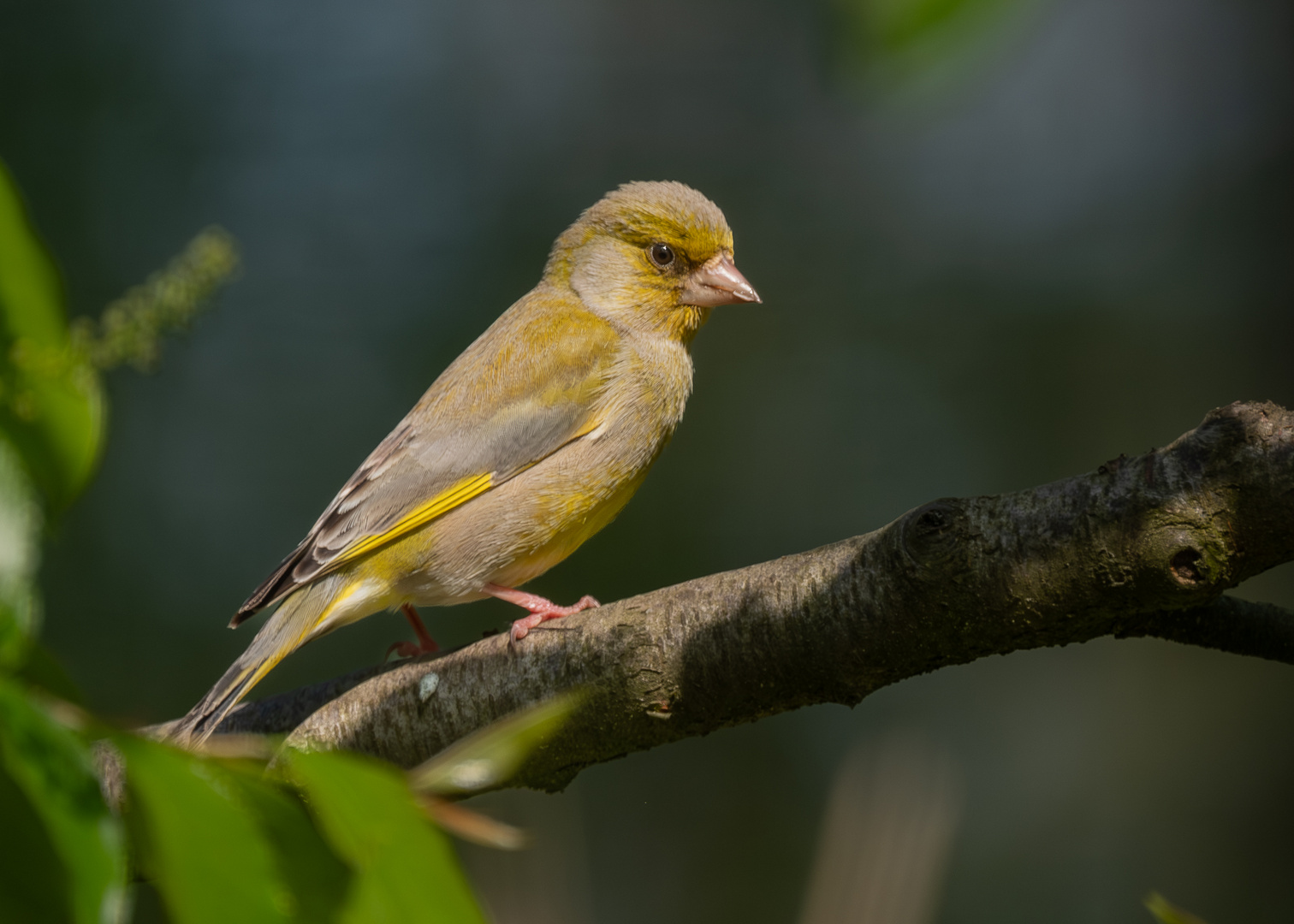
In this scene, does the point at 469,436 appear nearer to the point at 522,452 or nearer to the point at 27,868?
the point at 522,452

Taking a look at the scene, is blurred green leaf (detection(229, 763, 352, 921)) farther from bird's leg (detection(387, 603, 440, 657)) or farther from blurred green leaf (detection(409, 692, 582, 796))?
bird's leg (detection(387, 603, 440, 657))

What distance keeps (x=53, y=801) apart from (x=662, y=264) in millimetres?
3958

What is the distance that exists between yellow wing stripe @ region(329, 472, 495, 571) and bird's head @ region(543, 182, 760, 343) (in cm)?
A: 101

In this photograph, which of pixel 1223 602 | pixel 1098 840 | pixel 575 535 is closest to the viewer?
pixel 1223 602

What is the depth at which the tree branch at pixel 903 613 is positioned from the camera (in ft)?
5.60

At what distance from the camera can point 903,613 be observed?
1.99 metres

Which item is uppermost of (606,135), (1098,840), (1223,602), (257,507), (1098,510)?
(606,135)

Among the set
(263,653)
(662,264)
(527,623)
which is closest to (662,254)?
(662,264)

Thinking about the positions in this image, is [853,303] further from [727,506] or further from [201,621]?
[201,621]

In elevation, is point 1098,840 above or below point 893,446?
below

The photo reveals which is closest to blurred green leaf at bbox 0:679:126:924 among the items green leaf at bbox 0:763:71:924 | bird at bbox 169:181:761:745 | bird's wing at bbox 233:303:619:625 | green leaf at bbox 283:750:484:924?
green leaf at bbox 0:763:71:924

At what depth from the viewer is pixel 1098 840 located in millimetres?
9047

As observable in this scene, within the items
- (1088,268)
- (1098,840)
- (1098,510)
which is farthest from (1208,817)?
(1098,510)

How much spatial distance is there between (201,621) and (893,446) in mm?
6656
